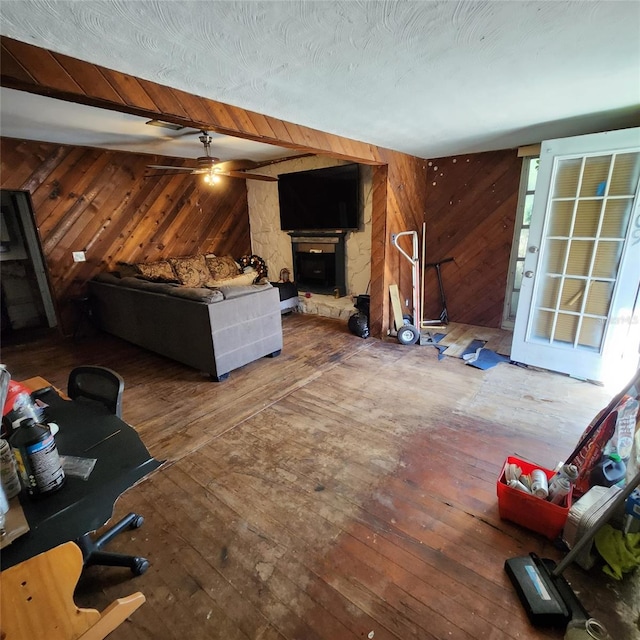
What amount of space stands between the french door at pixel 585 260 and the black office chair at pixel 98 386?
3438mm

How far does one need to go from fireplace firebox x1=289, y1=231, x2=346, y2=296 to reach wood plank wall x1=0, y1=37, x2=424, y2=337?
126 cm

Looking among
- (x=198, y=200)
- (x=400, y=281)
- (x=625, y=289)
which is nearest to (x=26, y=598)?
(x=625, y=289)

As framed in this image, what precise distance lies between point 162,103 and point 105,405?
64.9 inches

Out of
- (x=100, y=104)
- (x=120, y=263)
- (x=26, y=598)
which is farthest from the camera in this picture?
(x=120, y=263)

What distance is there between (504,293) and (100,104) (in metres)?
4.48

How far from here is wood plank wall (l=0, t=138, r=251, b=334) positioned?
4.05 meters

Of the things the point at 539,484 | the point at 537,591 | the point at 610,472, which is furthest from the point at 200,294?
the point at 610,472

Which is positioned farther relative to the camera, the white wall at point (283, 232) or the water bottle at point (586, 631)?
the white wall at point (283, 232)

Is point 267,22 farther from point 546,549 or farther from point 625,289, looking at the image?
point 625,289

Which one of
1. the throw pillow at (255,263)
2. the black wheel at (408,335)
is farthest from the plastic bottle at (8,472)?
the throw pillow at (255,263)

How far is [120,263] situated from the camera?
479 centimetres

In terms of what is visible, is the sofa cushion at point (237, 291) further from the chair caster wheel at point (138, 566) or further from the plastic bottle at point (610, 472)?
the plastic bottle at point (610, 472)

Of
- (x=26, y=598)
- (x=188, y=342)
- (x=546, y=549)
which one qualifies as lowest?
(x=546, y=549)

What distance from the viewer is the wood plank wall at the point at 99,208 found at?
4047 millimetres
